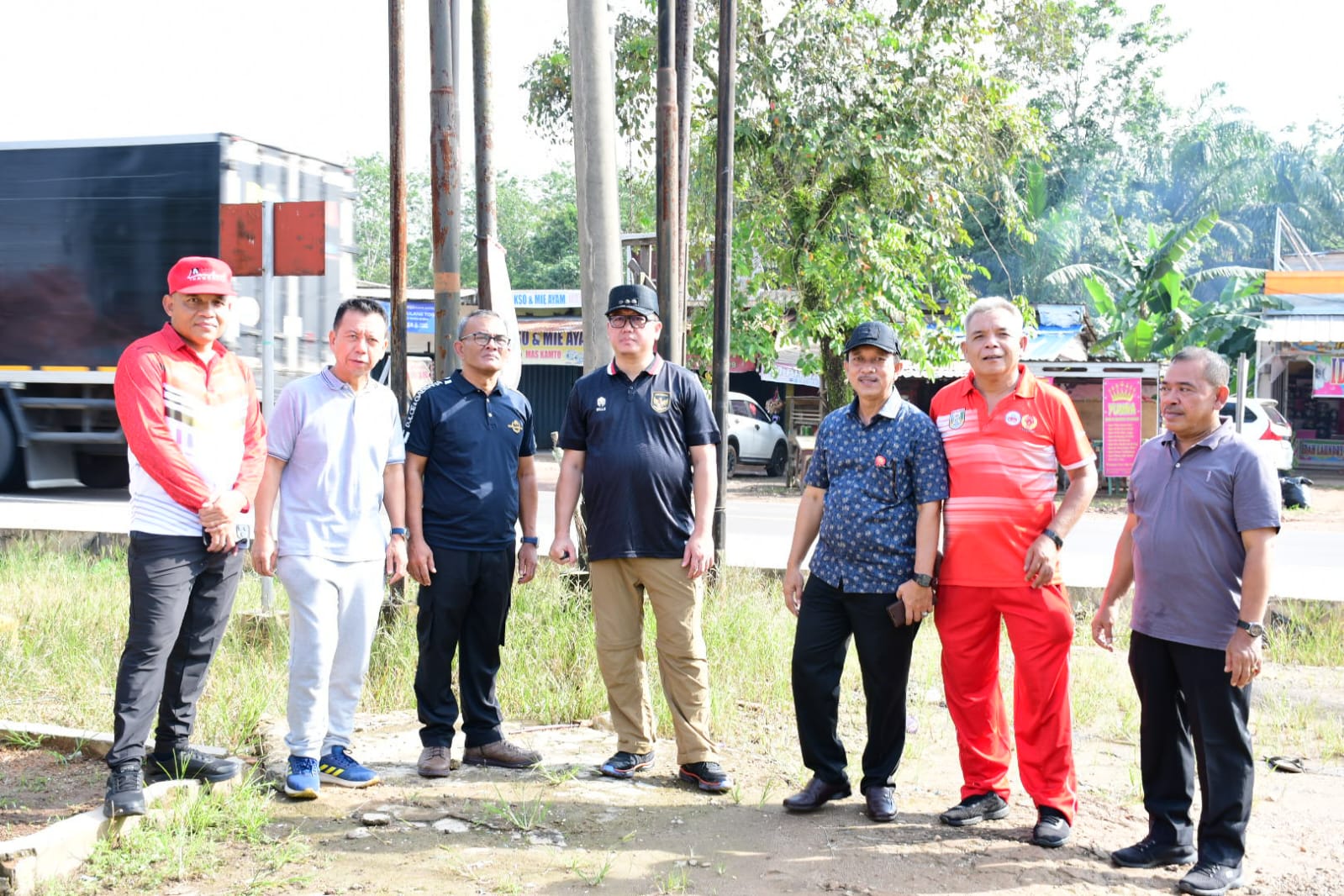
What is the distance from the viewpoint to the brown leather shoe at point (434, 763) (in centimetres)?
496

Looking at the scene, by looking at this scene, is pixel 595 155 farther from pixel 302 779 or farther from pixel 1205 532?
pixel 1205 532

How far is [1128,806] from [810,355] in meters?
14.6

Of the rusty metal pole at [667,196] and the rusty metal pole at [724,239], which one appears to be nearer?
the rusty metal pole at [667,196]

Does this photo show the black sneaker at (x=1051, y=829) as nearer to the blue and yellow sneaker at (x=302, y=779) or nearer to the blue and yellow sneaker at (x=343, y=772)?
the blue and yellow sneaker at (x=343, y=772)

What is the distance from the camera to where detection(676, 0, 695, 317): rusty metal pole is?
28.7ft

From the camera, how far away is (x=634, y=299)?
4859 mm

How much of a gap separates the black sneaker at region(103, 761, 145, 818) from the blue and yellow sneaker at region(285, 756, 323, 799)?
22.8 inches

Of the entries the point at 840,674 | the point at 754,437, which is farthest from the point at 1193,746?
the point at 754,437

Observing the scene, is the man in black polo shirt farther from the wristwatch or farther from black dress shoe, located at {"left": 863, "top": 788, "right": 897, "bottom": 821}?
the wristwatch

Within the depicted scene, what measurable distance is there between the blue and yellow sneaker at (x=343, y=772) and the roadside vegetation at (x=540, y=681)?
11.0 inches

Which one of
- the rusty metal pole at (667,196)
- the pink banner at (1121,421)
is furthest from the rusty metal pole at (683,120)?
the pink banner at (1121,421)

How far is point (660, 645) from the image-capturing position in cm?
499

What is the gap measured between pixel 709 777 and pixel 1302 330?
23.0 meters

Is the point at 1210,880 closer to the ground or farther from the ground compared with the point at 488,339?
closer to the ground
